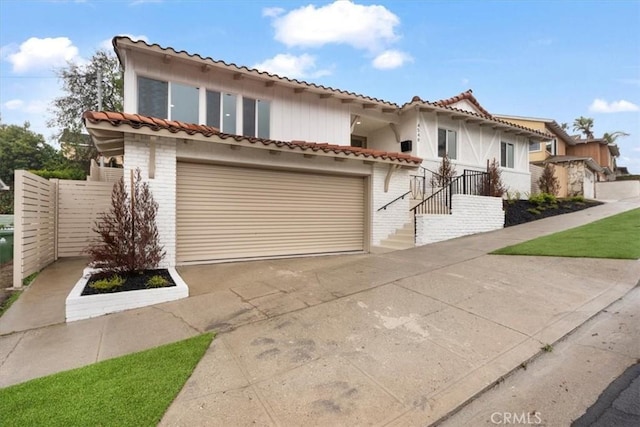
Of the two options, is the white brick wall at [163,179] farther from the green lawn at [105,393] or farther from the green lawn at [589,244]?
the green lawn at [589,244]

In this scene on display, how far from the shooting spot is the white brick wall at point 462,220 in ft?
30.9

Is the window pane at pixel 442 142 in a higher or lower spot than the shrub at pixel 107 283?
higher

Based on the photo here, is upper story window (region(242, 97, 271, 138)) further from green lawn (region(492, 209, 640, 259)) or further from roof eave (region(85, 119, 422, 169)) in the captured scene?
green lawn (region(492, 209, 640, 259))

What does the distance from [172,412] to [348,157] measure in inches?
290

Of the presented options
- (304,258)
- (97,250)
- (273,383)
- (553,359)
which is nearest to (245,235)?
(304,258)

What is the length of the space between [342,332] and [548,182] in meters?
18.1

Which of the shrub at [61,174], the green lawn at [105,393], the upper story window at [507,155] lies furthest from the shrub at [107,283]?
the upper story window at [507,155]

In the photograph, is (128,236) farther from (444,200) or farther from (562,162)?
(562,162)

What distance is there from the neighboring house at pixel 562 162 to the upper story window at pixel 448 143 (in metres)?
6.94

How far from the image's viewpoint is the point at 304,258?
887 cm

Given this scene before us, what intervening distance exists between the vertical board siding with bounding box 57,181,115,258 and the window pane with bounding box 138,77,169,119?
3157 mm

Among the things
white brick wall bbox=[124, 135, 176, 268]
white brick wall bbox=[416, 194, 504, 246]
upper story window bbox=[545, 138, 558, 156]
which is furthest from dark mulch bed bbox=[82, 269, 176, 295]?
upper story window bbox=[545, 138, 558, 156]

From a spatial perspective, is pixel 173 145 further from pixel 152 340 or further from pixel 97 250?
pixel 152 340

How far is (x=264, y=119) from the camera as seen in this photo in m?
10.2
